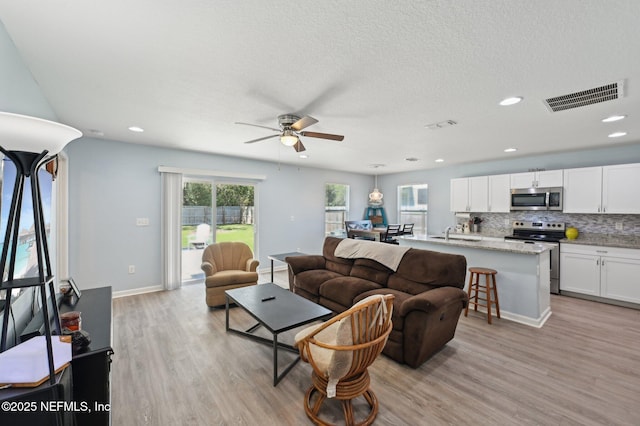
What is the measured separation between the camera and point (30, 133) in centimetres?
110

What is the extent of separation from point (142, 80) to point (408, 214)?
6833mm

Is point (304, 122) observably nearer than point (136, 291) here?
Yes

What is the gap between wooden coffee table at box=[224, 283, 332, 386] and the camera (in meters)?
2.23

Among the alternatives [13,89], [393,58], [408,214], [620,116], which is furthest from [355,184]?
[13,89]

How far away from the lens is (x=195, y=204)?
511cm

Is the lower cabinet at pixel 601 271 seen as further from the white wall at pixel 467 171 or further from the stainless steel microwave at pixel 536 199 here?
Result: the white wall at pixel 467 171

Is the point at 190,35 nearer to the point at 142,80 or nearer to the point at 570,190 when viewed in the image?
the point at 142,80

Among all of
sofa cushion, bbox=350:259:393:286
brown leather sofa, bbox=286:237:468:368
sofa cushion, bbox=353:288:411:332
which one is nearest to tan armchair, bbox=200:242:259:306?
brown leather sofa, bbox=286:237:468:368

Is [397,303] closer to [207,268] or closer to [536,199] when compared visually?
[207,268]

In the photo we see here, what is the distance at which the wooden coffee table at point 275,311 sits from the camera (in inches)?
87.6

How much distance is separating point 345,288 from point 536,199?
4.24 metres

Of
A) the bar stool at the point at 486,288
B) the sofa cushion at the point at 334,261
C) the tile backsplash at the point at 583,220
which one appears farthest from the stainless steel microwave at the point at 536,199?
the sofa cushion at the point at 334,261

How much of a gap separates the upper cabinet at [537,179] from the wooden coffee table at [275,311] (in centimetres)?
485

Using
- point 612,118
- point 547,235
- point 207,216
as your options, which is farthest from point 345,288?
point 547,235
